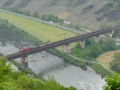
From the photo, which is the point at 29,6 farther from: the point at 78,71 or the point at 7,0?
the point at 78,71

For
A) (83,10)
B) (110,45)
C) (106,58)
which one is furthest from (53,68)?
(83,10)

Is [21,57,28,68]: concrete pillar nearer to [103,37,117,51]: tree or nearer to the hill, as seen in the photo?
[103,37,117,51]: tree

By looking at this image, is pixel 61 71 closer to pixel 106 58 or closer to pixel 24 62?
pixel 24 62

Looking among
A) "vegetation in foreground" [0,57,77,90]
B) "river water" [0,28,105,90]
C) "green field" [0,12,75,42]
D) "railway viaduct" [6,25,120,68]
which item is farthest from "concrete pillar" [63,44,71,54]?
"vegetation in foreground" [0,57,77,90]

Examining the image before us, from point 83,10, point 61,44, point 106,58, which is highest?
point 83,10

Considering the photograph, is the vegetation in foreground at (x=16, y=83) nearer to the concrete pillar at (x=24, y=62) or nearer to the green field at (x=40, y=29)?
the concrete pillar at (x=24, y=62)

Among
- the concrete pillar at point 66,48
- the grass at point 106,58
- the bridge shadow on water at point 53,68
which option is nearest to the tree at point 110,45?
the grass at point 106,58
